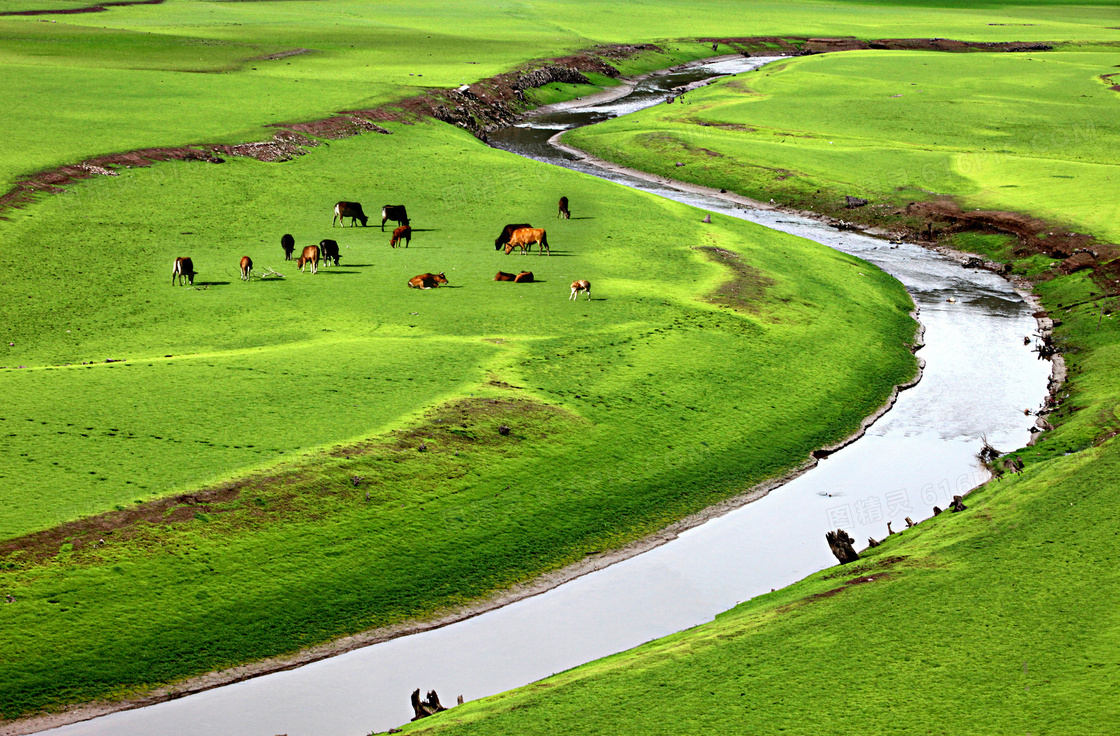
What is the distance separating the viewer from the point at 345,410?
2502cm

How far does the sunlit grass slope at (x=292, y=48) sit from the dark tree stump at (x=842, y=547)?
1412 inches

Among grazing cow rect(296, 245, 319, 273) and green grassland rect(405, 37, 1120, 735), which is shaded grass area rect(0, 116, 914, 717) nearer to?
grazing cow rect(296, 245, 319, 273)

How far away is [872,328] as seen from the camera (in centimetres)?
3712

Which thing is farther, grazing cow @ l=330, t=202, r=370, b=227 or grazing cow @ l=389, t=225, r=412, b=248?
grazing cow @ l=330, t=202, r=370, b=227

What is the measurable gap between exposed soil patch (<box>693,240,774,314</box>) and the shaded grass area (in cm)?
19

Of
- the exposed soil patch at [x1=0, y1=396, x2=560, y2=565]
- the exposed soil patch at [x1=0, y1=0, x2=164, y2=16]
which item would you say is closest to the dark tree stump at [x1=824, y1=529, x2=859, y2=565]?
the exposed soil patch at [x1=0, y1=396, x2=560, y2=565]

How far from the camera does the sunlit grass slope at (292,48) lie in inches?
2079

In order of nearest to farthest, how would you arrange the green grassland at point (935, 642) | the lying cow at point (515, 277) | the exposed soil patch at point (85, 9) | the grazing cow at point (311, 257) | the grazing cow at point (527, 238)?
the green grassland at point (935, 642) → the grazing cow at point (311, 257) → the lying cow at point (515, 277) → the grazing cow at point (527, 238) → the exposed soil patch at point (85, 9)

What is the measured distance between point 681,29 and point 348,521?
4860 inches

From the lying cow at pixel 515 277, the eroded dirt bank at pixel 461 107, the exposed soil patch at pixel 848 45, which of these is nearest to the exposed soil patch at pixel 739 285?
the lying cow at pixel 515 277

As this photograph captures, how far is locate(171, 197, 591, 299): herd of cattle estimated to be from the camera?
3412cm

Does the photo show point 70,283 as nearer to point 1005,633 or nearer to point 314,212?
point 314,212

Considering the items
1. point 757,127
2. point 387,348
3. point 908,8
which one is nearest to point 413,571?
point 387,348

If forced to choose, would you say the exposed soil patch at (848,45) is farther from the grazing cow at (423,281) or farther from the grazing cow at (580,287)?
the grazing cow at (423,281)
